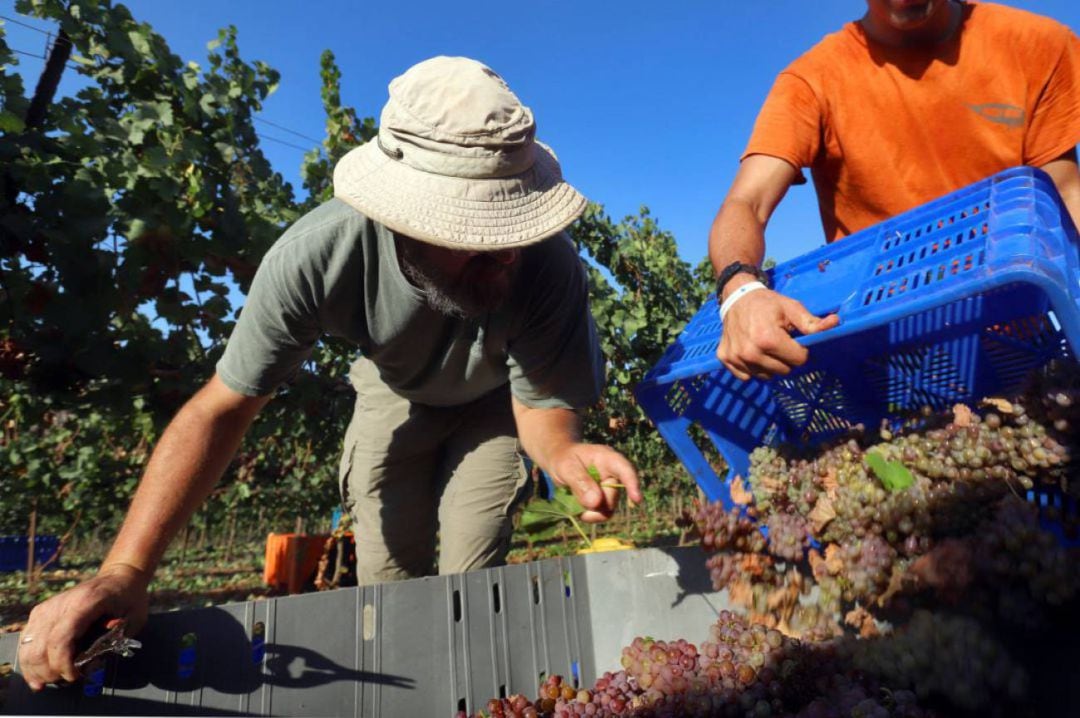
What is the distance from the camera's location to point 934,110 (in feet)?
6.63

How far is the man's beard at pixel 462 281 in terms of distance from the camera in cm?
170

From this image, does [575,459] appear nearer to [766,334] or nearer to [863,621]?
[766,334]

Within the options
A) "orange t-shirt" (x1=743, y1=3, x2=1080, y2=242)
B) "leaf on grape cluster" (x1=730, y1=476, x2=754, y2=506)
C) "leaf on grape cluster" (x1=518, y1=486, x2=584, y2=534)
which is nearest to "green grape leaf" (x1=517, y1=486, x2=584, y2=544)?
"leaf on grape cluster" (x1=518, y1=486, x2=584, y2=534)

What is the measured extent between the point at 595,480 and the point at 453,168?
0.73 meters

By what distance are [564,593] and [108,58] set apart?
3807 millimetres

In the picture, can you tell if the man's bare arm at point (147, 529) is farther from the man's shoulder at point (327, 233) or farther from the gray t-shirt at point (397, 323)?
the man's shoulder at point (327, 233)

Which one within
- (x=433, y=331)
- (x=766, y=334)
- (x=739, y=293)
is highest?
(x=433, y=331)

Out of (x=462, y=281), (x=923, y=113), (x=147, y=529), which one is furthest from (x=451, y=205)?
(x=923, y=113)

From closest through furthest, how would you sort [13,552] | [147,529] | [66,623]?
[66,623], [147,529], [13,552]

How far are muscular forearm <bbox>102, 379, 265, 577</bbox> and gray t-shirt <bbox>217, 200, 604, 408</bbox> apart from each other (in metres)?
0.08

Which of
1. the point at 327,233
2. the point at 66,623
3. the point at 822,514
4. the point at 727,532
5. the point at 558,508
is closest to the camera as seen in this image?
the point at 66,623

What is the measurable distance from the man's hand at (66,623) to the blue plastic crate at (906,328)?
1.21m

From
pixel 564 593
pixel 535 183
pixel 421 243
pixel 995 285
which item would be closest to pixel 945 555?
pixel 995 285

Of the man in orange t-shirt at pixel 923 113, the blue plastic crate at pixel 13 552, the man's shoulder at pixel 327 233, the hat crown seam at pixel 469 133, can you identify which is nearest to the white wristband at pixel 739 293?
the man in orange t-shirt at pixel 923 113
